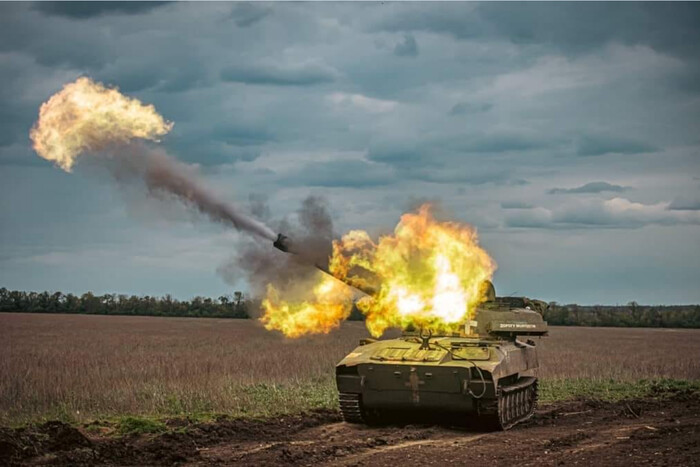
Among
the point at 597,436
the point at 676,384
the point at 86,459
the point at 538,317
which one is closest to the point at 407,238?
the point at 538,317

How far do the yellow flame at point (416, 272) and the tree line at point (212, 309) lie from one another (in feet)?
150

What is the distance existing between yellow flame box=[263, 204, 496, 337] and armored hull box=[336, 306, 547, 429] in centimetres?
59

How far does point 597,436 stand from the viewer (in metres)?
15.8

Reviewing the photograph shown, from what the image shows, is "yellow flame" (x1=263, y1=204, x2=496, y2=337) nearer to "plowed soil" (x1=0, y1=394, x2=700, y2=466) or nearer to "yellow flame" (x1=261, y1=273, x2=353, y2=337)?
"yellow flame" (x1=261, y1=273, x2=353, y2=337)

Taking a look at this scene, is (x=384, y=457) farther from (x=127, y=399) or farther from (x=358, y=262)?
(x=127, y=399)

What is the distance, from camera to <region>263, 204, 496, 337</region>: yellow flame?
18.8 meters

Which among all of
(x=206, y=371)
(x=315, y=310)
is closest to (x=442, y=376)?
(x=315, y=310)

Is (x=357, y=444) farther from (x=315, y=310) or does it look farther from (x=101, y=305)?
(x=101, y=305)

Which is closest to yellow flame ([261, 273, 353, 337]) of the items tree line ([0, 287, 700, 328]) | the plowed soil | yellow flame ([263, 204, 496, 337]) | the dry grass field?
yellow flame ([263, 204, 496, 337])

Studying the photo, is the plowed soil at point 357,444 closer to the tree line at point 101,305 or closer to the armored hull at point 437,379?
the armored hull at point 437,379

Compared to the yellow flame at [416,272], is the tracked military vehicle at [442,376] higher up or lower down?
lower down

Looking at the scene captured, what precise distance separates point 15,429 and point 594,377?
17.9 metres

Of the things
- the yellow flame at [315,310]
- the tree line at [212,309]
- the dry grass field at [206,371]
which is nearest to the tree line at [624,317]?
the tree line at [212,309]

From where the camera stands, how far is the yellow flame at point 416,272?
18.8m
